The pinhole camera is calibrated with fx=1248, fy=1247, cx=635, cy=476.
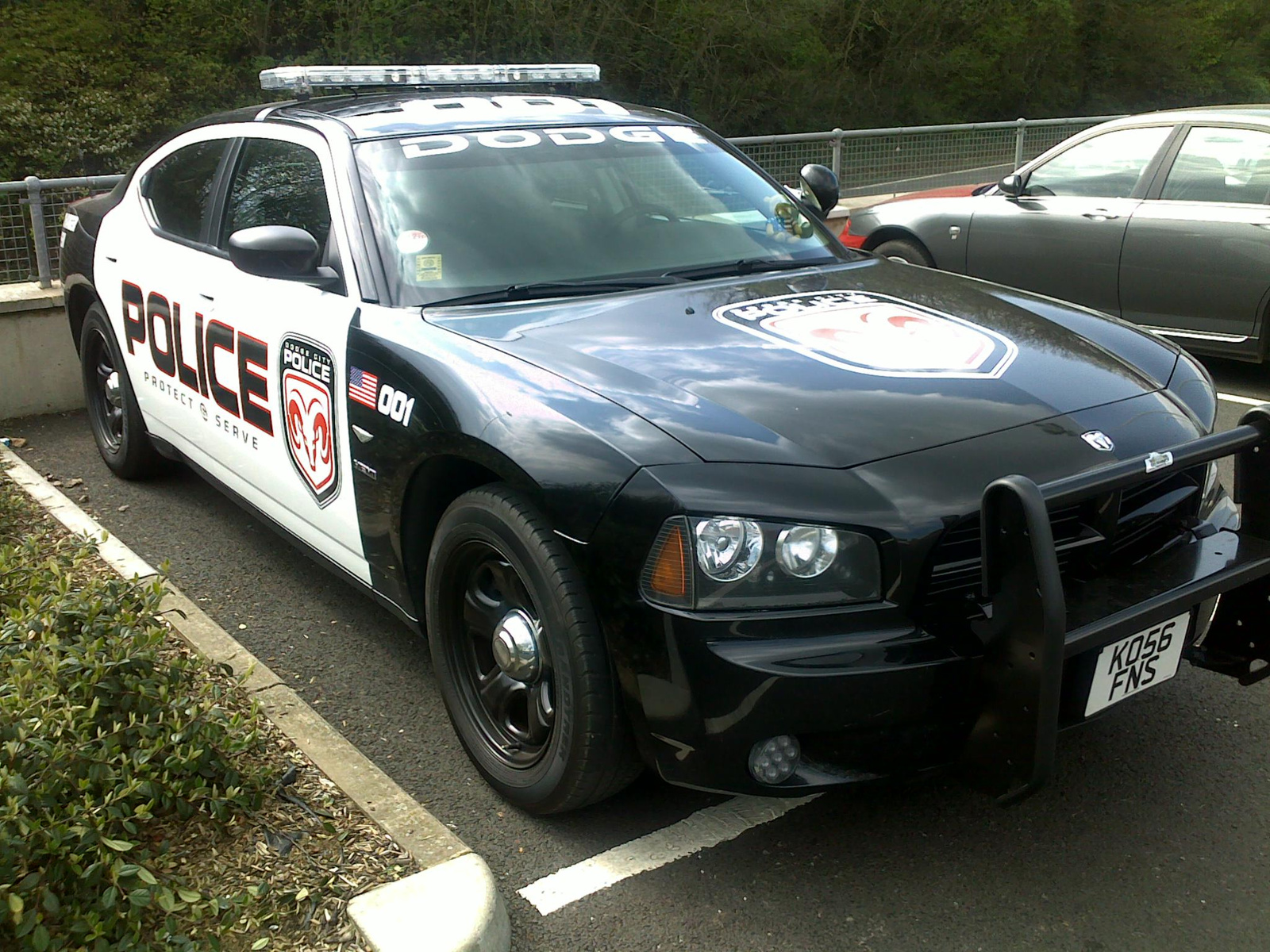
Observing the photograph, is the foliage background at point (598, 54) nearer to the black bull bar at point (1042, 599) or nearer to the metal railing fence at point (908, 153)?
the metal railing fence at point (908, 153)

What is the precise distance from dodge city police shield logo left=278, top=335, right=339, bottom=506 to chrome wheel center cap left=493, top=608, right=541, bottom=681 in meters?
0.88

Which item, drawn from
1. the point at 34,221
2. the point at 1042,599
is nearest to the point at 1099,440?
the point at 1042,599

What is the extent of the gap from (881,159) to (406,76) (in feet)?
27.3

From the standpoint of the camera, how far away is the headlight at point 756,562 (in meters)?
2.53

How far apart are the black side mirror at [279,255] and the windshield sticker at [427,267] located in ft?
0.83

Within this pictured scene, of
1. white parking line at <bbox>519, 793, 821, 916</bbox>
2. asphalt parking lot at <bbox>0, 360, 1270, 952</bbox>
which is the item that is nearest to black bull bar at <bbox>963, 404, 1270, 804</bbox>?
asphalt parking lot at <bbox>0, 360, 1270, 952</bbox>

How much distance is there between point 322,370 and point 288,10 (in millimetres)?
17447

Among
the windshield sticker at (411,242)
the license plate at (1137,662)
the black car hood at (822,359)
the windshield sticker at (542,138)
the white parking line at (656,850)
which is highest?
the windshield sticker at (542,138)

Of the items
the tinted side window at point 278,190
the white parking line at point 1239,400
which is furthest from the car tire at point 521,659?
the white parking line at point 1239,400

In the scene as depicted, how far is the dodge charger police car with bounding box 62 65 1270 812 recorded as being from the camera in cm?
253

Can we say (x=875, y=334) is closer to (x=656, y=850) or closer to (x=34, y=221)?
(x=656, y=850)

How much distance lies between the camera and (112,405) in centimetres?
569

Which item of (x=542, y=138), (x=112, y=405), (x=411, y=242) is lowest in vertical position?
(x=112, y=405)

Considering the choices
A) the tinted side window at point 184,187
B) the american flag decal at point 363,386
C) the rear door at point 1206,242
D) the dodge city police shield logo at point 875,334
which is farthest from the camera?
the rear door at point 1206,242
